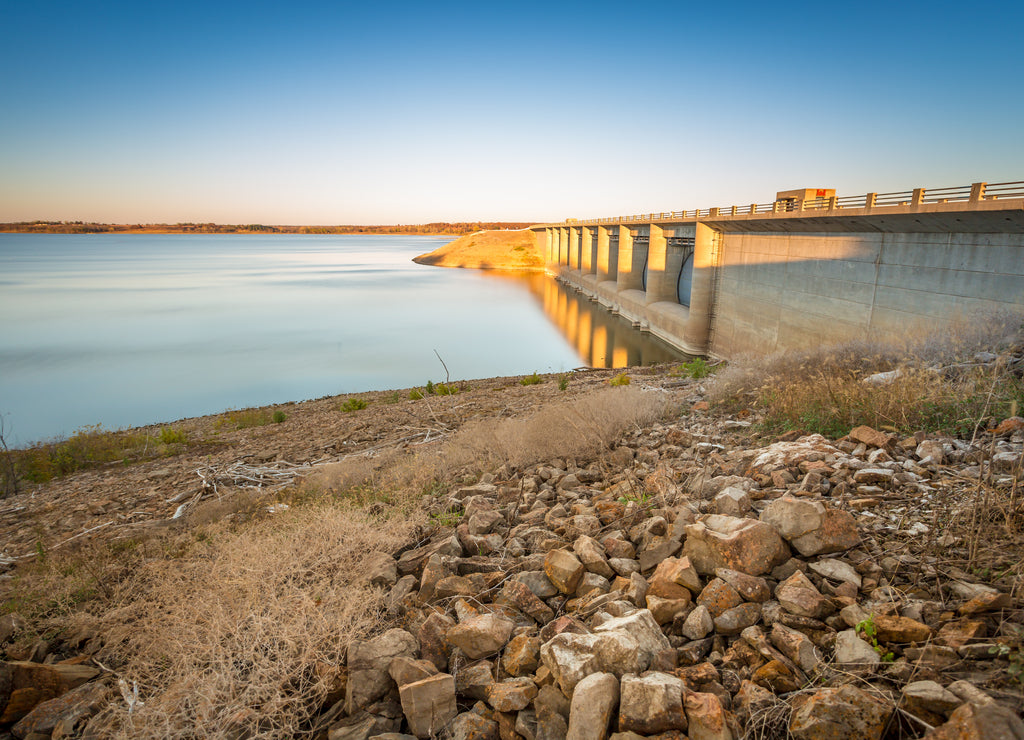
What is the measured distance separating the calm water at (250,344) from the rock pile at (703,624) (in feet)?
67.7

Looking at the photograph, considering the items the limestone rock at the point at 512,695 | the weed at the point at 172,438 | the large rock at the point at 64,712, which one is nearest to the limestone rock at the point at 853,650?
the limestone rock at the point at 512,695

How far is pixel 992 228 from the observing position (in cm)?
1322

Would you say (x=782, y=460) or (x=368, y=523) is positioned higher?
(x=782, y=460)

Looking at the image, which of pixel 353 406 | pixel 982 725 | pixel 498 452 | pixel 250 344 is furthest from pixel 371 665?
pixel 250 344

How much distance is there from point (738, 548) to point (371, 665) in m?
2.17

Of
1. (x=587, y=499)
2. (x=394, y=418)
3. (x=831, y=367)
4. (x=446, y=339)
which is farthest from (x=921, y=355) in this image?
(x=446, y=339)

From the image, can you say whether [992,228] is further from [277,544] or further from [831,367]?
[277,544]

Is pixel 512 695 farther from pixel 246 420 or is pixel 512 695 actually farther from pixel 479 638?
pixel 246 420

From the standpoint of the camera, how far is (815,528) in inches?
123

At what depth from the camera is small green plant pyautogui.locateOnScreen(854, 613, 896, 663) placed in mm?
2350

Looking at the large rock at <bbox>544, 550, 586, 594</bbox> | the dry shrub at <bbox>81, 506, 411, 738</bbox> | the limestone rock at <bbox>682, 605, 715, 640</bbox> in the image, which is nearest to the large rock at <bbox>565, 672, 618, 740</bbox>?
the limestone rock at <bbox>682, 605, 715, 640</bbox>

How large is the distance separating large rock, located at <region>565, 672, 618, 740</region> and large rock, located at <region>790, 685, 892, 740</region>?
72 centimetres

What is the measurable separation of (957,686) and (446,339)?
34260 mm

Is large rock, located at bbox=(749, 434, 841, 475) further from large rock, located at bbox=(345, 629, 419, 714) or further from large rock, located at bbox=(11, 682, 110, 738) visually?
large rock, located at bbox=(11, 682, 110, 738)
